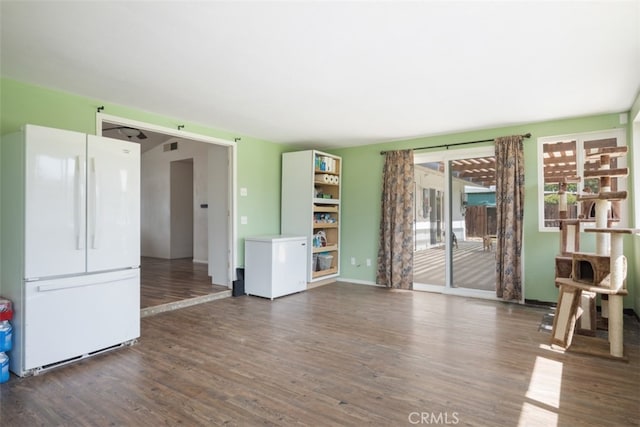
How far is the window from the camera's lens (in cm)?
429

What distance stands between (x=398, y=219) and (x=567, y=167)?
2.34 m

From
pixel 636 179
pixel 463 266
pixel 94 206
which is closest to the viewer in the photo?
pixel 94 206

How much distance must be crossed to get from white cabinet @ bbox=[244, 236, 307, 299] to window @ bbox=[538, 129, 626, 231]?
3.44 metres

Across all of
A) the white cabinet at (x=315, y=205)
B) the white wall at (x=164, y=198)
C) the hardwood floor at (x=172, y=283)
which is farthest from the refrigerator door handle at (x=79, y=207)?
the white wall at (x=164, y=198)

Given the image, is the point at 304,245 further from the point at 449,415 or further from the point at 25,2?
the point at 25,2

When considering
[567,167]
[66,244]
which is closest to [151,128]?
[66,244]

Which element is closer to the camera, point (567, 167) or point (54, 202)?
point (54, 202)

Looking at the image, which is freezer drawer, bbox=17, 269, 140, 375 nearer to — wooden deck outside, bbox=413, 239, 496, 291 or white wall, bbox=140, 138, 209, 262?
wooden deck outside, bbox=413, 239, 496, 291

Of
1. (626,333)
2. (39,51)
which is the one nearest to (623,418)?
(626,333)

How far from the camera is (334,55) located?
8.64ft

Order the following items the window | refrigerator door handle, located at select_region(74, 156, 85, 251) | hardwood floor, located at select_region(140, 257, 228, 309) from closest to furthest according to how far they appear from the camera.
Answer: refrigerator door handle, located at select_region(74, 156, 85, 251), the window, hardwood floor, located at select_region(140, 257, 228, 309)

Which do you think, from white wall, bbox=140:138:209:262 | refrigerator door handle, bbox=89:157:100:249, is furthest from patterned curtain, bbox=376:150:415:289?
white wall, bbox=140:138:209:262

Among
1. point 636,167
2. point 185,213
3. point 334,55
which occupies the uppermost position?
point 334,55

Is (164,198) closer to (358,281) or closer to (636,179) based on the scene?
(358,281)
